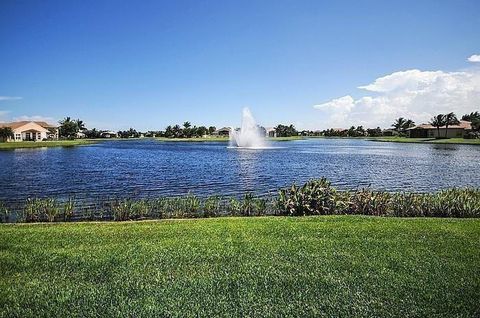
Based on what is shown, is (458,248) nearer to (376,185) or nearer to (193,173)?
(376,185)

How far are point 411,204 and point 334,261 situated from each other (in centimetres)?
760

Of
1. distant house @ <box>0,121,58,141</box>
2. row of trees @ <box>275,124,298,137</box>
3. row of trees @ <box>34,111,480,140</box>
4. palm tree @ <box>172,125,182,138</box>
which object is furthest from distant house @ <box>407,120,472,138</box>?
distant house @ <box>0,121,58,141</box>

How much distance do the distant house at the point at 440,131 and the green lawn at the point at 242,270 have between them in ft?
405

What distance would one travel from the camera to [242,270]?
8.16 m

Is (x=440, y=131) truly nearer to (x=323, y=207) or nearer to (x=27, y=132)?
(x=323, y=207)

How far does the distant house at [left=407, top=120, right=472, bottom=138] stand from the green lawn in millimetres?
123530

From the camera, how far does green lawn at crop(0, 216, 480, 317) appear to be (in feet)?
21.8

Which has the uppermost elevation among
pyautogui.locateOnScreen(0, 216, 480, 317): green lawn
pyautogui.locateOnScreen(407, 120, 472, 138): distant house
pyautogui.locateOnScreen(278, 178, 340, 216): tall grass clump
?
pyautogui.locateOnScreen(407, 120, 472, 138): distant house

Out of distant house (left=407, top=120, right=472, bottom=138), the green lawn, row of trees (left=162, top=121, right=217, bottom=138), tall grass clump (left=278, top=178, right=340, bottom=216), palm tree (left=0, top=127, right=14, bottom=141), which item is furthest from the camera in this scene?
row of trees (left=162, top=121, right=217, bottom=138)

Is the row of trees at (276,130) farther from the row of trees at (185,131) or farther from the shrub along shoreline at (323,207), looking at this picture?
the shrub along shoreline at (323,207)

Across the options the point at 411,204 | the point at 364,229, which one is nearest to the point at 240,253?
the point at 364,229

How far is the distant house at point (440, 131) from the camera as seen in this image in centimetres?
11838

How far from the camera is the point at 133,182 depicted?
1163 inches

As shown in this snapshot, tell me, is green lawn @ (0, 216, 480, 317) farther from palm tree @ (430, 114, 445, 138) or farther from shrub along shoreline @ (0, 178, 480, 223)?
palm tree @ (430, 114, 445, 138)
